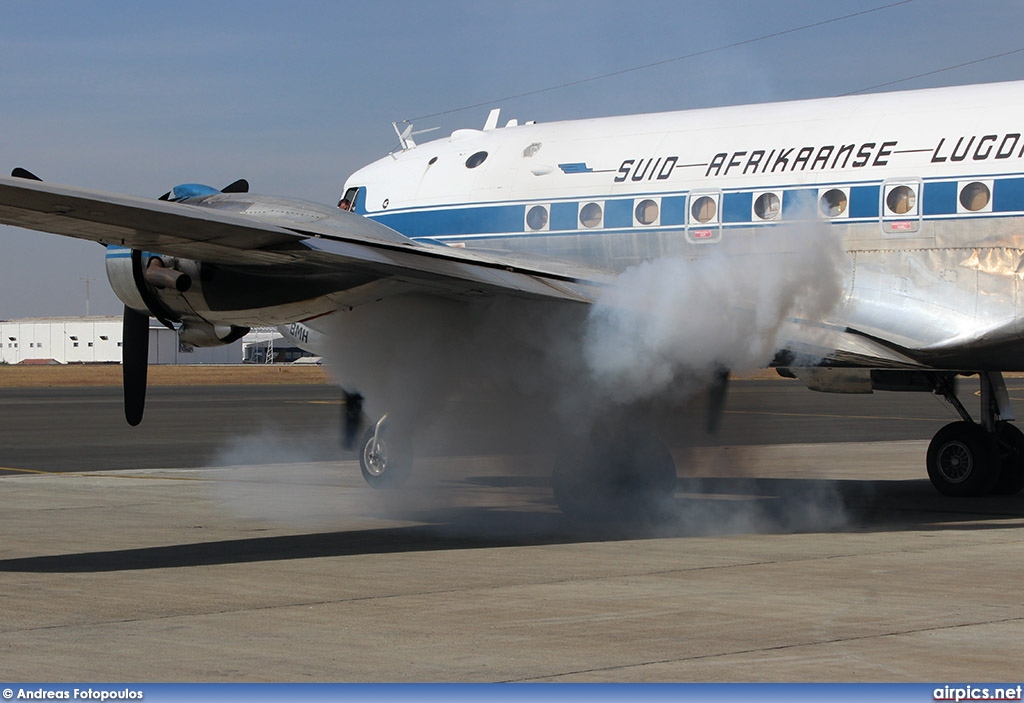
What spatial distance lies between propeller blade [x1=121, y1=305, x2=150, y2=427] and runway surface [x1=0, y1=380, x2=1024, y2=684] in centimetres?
134

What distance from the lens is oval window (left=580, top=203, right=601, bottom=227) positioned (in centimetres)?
1697

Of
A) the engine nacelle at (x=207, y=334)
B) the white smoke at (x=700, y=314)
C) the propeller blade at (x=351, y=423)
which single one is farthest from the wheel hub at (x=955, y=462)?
the engine nacelle at (x=207, y=334)

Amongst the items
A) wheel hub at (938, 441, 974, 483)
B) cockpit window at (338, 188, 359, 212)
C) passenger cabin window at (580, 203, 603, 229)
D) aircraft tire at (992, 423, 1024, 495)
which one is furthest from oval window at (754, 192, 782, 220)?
cockpit window at (338, 188, 359, 212)

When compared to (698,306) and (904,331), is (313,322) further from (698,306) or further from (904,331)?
(904,331)

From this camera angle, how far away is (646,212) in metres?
16.5

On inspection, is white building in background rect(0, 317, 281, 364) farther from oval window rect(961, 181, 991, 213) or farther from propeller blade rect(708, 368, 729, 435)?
oval window rect(961, 181, 991, 213)

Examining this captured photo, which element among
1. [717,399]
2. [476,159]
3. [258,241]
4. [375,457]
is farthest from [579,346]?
[476,159]

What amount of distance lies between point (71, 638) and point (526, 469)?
7511 mm

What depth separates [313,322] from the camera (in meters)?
13.6

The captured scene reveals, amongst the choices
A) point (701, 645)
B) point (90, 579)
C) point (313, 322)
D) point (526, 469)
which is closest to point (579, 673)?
point (701, 645)

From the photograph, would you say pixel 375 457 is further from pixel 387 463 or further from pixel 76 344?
pixel 76 344

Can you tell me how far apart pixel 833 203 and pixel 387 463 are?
6261 mm

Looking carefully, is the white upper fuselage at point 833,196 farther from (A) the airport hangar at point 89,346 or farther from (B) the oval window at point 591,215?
(A) the airport hangar at point 89,346

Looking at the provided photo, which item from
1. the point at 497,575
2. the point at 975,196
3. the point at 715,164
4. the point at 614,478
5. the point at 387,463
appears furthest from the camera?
the point at 387,463
